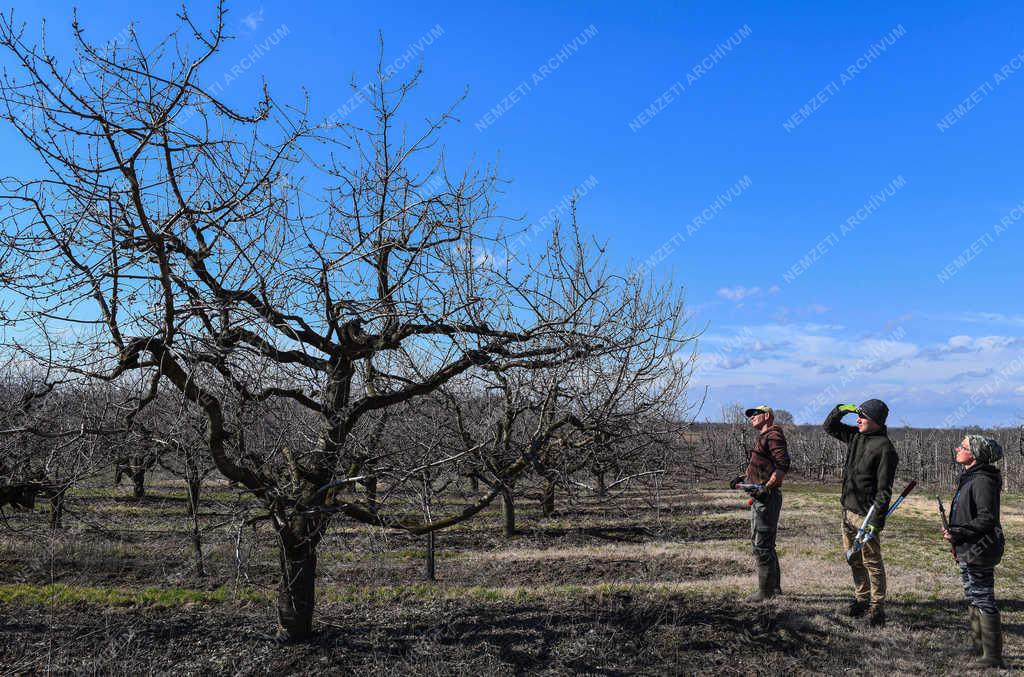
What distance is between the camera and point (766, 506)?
265 inches

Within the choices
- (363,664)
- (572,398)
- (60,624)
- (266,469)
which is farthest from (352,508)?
(60,624)

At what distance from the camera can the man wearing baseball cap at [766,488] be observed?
672 centimetres

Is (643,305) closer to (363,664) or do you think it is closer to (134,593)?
(363,664)

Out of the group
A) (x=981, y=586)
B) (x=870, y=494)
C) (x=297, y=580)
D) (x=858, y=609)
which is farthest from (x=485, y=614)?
(x=981, y=586)

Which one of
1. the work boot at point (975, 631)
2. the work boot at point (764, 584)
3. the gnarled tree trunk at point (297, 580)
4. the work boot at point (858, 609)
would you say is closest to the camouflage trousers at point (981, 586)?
the work boot at point (975, 631)

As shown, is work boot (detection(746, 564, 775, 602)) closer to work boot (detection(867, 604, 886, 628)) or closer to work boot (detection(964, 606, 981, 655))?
work boot (detection(867, 604, 886, 628))

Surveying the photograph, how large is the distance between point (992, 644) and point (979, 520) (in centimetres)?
102

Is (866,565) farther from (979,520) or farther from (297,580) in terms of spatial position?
(297,580)

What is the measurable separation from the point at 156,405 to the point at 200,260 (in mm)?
1888

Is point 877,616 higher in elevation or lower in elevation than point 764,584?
lower

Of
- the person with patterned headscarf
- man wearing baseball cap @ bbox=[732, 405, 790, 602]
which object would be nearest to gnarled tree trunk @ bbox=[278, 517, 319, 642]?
man wearing baseball cap @ bbox=[732, 405, 790, 602]

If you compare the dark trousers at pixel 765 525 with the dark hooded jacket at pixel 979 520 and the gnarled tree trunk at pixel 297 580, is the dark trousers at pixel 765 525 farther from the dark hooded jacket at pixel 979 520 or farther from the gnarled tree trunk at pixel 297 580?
the gnarled tree trunk at pixel 297 580

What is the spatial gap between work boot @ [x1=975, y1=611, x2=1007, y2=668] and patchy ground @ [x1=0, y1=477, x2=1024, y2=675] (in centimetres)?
26

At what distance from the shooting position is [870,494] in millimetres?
6078
